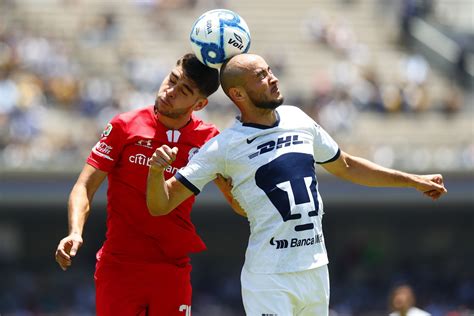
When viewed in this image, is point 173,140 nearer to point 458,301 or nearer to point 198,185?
point 198,185

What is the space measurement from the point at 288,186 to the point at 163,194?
704 millimetres

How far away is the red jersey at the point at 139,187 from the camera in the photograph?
21.9ft

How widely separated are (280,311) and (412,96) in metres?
17.3

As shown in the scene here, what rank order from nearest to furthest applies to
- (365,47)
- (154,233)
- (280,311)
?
(280,311) → (154,233) → (365,47)

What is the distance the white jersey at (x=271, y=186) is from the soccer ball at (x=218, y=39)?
51 centimetres

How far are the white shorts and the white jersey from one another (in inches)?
1.8

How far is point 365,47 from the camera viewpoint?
24.8 metres

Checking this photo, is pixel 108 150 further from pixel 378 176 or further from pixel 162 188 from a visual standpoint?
pixel 378 176

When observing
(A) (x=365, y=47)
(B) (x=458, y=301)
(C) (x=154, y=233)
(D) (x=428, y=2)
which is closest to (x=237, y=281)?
(B) (x=458, y=301)

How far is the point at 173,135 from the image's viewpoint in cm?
677

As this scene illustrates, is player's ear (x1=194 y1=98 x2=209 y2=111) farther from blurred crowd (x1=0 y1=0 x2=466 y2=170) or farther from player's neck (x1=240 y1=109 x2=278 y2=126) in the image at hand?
blurred crowd (x1=0 y1=0 x2=466 y2=170)

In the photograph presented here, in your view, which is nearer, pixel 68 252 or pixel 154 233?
pixel 68 252

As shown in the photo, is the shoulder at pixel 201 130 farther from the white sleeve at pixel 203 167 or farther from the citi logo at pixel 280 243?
the citi logo at pixel 280 243

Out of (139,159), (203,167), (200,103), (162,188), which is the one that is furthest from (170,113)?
(162,188)
